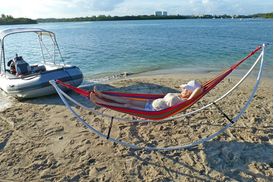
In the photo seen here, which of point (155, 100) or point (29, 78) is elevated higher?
point (29, 78)

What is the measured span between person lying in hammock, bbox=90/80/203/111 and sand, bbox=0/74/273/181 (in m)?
0.46

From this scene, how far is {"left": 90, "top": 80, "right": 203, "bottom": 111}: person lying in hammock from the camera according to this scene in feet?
12.8

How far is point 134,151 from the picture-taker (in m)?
3.77

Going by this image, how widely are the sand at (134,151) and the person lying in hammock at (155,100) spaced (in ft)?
1.51

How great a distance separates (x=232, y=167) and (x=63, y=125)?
2852 millimetres

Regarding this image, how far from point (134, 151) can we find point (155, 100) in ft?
2.88

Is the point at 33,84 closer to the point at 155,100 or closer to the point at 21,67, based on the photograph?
the point at 21,67

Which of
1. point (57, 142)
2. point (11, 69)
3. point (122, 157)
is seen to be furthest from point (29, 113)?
point (122, 157)

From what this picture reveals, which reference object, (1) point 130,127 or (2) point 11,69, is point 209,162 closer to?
(1) point 130,127

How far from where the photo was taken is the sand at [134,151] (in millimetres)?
3268

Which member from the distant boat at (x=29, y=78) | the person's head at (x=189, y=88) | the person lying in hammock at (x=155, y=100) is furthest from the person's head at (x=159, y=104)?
the distant boat at (x=29, y=78)

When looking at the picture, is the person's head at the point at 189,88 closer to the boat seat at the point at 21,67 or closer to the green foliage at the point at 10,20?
the boat seat at the point at 21,67

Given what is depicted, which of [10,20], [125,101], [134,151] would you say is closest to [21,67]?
[125,101]

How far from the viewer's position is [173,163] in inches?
136
